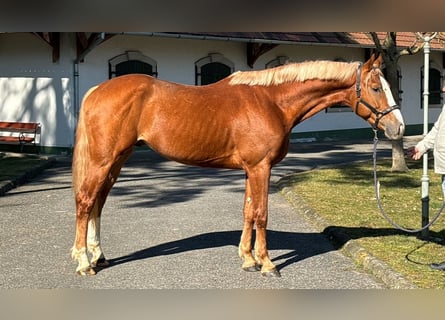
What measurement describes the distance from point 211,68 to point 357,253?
13.2m

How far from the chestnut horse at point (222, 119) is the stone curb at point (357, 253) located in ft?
3.08

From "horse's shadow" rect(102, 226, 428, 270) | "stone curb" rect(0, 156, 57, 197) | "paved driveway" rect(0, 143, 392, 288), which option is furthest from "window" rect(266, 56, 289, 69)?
"horse's shadow" rect(102, 226, 428, 270)

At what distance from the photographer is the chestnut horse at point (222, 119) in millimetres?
5383

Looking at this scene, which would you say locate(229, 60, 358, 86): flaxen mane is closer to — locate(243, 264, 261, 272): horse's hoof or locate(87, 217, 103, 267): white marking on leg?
locate(243, 264, 261, 272): horse's hoof

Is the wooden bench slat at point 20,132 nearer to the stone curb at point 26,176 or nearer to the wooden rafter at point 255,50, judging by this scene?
the stone curb at point 26,176

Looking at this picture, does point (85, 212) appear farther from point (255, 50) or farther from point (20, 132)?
point (255, 50)

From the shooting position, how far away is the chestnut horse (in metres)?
5.38

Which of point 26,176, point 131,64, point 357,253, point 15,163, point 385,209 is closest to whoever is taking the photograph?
point 357,253

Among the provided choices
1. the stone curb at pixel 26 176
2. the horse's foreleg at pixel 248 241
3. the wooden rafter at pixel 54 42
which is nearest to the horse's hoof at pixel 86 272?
the horse's foreleg at pixel 248 241

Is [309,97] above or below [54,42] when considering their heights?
below

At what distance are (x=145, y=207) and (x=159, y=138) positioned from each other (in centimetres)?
367

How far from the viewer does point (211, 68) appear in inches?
727

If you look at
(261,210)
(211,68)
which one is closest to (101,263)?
(261,210)

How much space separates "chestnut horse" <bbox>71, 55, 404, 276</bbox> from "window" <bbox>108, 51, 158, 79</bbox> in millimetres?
11288
